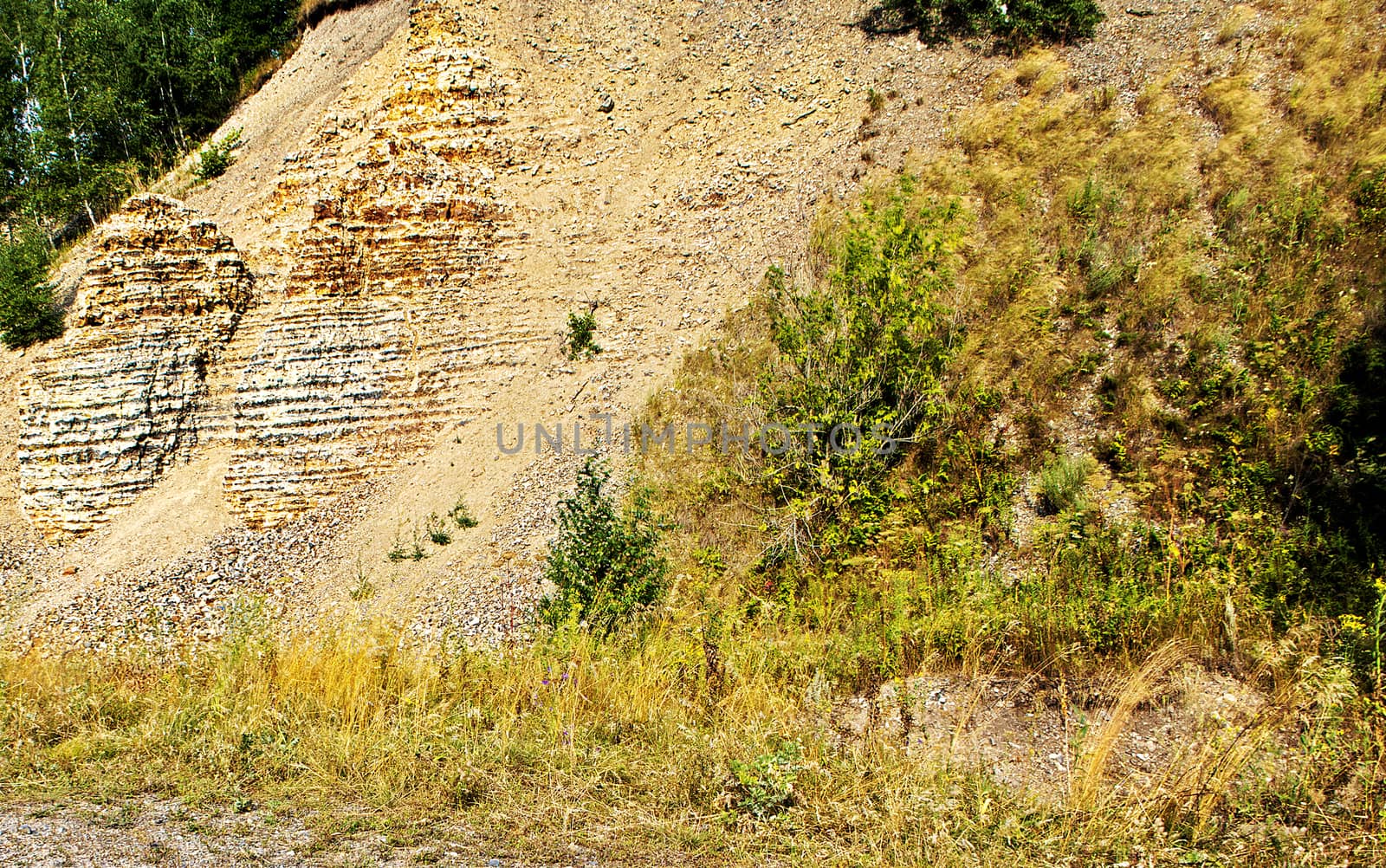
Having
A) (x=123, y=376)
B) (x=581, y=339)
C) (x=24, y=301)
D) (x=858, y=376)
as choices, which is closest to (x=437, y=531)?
(x=581, y=339)

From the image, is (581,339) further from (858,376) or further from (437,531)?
(858,376)

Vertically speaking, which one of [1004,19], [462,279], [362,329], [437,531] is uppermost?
[1004,19]

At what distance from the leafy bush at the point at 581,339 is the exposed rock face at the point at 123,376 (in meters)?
6.31

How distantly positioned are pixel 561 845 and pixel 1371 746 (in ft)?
12.2

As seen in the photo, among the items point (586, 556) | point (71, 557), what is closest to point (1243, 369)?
point (586, 556)

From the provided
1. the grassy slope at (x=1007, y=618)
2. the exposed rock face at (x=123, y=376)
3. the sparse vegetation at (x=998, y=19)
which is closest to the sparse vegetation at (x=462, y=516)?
Result: the grassy slope at (x=1007, y=618)

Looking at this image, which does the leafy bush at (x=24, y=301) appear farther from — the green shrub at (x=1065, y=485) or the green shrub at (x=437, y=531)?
the green shrub at (x=1065, y=485)

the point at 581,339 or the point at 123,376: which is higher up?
the point at 123,376

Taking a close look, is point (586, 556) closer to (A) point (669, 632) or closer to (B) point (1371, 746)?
(A) point (669, 632)

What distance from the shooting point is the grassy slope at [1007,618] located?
3.31 m

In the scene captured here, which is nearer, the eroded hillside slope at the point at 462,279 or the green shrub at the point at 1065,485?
the green shrub at the point at 1065,485

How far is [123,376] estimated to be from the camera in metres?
12.3

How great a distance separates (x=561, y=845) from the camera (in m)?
3.14

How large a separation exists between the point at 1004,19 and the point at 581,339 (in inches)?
411
